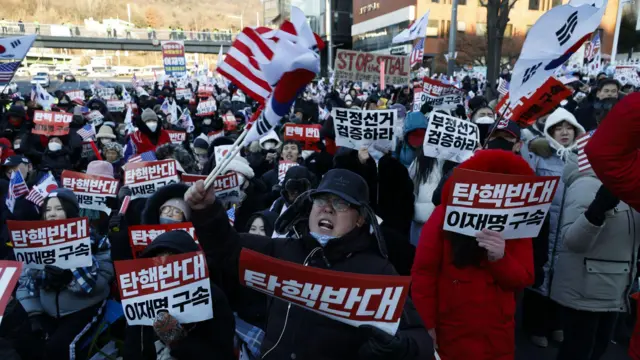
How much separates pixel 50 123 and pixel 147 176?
4986 mm

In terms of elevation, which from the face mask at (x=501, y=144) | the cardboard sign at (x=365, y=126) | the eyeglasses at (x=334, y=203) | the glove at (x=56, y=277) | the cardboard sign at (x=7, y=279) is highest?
the cardboard sign at (x=365, y=126)

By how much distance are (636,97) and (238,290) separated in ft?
8.91

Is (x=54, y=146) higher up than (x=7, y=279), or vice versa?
(x=7, y=279)

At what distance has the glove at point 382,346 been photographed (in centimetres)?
176

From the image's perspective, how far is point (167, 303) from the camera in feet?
8.11

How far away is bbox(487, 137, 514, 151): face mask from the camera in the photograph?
12.6ft

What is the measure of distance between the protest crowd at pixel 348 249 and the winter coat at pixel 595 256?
0.01 m

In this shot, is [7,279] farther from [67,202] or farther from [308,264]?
[67,202]

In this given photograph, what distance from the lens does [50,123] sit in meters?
8.14

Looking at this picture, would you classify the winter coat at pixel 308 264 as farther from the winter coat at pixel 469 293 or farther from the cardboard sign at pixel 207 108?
the cardboard sign at pixel 207 108

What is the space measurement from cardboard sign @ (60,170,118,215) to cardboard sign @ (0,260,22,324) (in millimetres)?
2920

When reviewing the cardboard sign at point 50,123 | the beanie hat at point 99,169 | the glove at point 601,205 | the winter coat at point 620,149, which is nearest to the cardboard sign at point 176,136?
the cardboard sign at point 50,123

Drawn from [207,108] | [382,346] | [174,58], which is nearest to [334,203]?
[382,346]

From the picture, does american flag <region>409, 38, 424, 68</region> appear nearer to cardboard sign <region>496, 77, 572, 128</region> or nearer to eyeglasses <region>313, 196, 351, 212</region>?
cardboard sign <region>496, 77, 572, 128</region>
